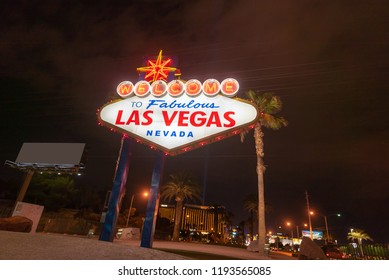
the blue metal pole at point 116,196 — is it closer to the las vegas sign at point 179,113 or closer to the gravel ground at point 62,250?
the las vegas sign at point 179,113

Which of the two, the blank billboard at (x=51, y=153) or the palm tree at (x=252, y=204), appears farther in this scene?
the palm tree at (x=252, y=204)

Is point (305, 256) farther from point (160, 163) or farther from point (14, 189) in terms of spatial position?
point (14, 189)

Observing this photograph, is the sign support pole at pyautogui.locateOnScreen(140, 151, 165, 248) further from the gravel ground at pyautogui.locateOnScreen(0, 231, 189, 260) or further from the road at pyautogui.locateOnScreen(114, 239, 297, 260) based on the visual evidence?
the road at pyautogui.locateOnScreen(114, 239, 297, 260)

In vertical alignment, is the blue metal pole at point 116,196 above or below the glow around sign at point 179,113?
below

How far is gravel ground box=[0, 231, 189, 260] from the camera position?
22.1ft

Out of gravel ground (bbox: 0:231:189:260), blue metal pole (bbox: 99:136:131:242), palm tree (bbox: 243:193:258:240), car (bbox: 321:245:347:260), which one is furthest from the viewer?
palm tree (bbox: 243:193:258:240)

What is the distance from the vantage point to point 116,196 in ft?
41.0

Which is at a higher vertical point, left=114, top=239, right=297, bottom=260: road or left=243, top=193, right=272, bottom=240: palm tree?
left=243, top=193, right=272, bottom=240: palm tree

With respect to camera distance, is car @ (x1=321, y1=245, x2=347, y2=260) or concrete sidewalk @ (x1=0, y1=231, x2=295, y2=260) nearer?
concrete sidewalk @ (x1=0, y1=231, x2=295, y2=260)

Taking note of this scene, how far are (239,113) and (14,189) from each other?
54.3 metres

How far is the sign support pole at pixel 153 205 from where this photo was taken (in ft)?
38.2

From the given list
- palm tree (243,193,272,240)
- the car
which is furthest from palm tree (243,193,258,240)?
the car

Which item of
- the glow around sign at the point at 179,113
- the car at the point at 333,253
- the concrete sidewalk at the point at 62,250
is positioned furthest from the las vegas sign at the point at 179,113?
the car at the point at 333,253
